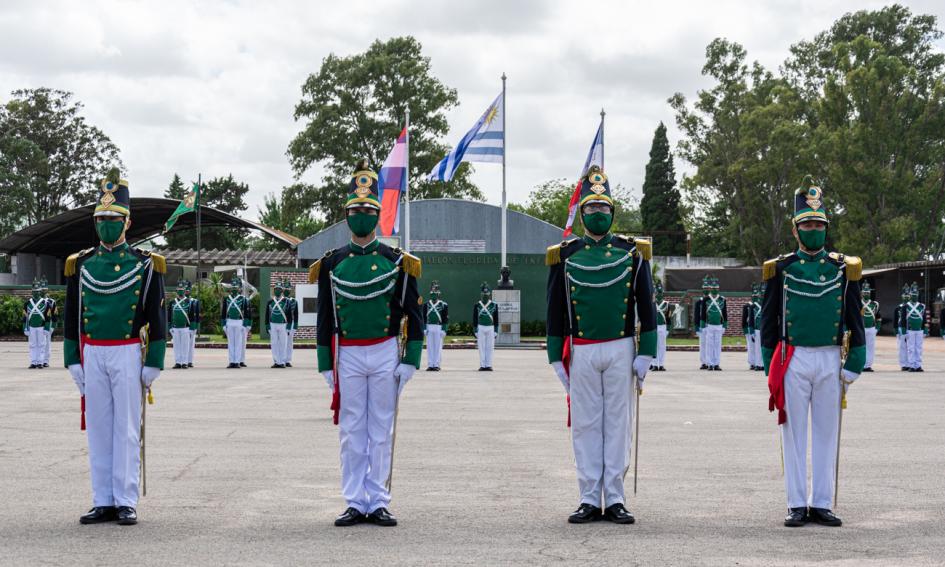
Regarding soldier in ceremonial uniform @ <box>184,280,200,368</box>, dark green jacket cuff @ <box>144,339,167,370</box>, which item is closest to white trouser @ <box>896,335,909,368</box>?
soldier in ceremonial uniform @ <box>184,280,200,368</box>

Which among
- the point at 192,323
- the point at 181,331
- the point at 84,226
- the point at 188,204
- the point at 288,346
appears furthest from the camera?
the point at 84,226

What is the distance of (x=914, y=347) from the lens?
25.7 m

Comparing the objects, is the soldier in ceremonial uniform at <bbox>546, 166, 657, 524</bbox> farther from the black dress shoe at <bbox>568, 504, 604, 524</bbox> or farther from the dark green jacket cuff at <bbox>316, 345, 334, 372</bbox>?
the dark green jacket cuff at <bbox>316, 345, 334, 372</bbox>

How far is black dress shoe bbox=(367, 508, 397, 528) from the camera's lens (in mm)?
7266

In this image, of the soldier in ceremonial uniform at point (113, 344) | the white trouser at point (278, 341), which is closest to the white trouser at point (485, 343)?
the white trouser at point (278, 341)

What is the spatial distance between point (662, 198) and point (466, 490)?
72168mm

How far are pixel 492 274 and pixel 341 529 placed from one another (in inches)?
1551

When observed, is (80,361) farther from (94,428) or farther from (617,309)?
(617,309)

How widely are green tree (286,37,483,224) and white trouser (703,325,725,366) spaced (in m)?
40.5

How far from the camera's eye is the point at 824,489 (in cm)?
741

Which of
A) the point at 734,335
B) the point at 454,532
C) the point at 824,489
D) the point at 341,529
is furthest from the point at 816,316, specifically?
the point at 734,335

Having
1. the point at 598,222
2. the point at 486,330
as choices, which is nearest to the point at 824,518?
the point at 598,222

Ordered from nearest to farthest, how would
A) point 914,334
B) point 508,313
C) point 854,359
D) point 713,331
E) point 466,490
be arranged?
1. point 854,359
2. point 466,490
3. point 914,334
4. point 713,331
5. point 508,313

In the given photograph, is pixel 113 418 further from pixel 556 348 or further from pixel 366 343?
pixel 556 348
